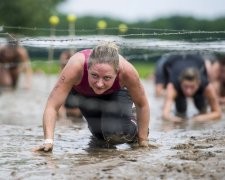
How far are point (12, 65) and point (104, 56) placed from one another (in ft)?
41.4

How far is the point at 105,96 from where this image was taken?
22.4 feet

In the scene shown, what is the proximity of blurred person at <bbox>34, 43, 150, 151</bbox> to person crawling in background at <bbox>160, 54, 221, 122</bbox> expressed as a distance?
12.7 feet

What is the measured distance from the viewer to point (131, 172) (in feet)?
17.1

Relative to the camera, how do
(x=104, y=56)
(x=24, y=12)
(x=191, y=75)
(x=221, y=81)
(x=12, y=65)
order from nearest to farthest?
(x=104, y=56) < (x=191, y=75) < (x=221, y=81) < (x=12, y=65) < (x=24, y=12)

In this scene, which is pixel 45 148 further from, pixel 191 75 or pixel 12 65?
pixel 12 65

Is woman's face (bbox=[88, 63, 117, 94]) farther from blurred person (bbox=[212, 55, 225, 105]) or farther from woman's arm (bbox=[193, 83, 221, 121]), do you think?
blurred person (bbox=[212, 55, 225, 105])

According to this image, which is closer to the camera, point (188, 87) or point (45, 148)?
point (45, 148)

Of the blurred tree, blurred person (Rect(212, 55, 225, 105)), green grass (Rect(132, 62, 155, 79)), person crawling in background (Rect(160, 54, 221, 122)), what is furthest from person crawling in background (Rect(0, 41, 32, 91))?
the blurred tree

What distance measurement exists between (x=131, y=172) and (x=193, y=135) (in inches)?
116

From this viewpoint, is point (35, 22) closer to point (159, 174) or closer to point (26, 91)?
point (26, 91)

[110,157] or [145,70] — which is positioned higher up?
[110,157]

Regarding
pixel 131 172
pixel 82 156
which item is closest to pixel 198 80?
pixel 82 156

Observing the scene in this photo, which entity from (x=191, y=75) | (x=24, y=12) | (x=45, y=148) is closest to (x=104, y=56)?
(x=45, y=148)

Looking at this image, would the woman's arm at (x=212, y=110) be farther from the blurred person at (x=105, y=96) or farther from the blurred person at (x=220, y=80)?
the blurred person at (x=105, y=96)
